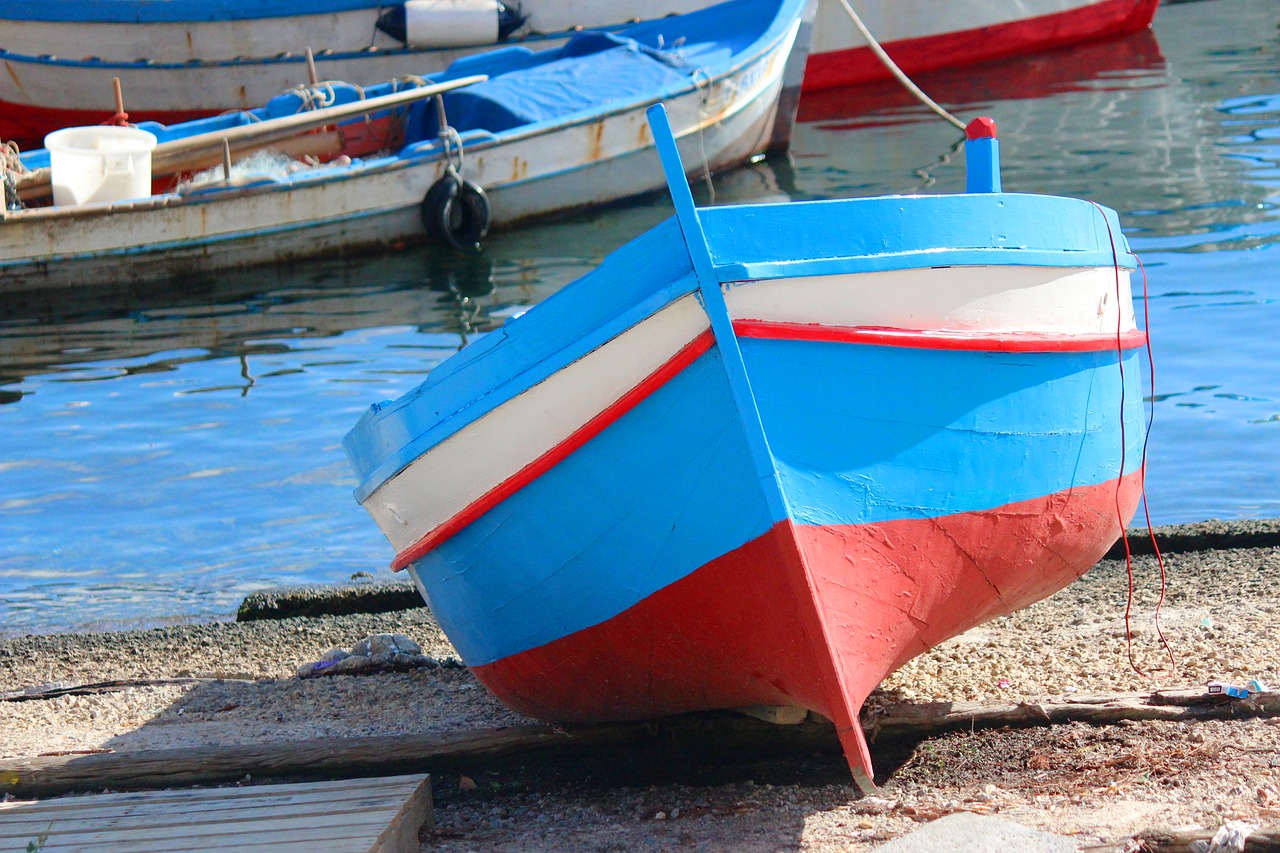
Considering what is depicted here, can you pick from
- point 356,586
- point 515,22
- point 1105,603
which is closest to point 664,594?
point 1105,603

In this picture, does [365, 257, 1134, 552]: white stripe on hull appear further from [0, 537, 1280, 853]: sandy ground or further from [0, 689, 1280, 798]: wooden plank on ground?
[0, 537, 1280, 853]: sandy ground

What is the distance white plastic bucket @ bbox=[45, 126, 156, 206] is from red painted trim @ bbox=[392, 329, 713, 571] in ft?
28.1

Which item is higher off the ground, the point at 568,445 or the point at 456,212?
the point at 568,445

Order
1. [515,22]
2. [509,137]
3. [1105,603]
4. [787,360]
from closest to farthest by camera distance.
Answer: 1. [787,360]
2. [1105,603]
3. [509,137]
4. [515,22]

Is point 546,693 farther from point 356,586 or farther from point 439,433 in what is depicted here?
point 356,586

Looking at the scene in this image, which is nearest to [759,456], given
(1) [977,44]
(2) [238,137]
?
(2) [238,137]

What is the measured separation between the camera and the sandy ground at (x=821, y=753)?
130 inches

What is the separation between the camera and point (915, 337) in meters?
3.21

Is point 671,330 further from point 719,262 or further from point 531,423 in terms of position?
point 531,423

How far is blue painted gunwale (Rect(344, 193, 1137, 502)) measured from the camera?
121 inches

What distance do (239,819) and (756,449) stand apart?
163cm

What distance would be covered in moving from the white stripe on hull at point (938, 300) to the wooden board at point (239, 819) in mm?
1517

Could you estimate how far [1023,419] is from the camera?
354 centimetres

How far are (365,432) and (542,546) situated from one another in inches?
27.1
